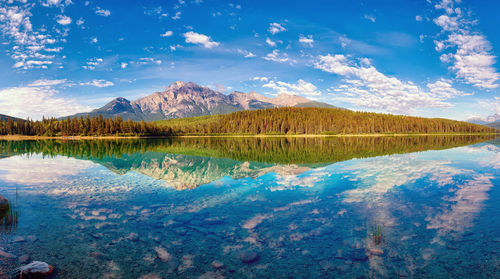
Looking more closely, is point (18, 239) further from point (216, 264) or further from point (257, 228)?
point (257, 228)

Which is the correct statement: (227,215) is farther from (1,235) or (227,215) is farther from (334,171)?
(334,171)

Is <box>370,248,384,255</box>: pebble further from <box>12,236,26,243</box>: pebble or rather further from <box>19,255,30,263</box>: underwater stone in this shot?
<box>12,236,26,243</box>: pebble

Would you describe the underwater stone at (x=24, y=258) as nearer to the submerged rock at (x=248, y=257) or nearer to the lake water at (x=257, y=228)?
the lake water at (x=257, y=228)

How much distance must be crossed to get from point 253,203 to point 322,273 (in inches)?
327

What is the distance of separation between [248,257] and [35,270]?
6.50 m

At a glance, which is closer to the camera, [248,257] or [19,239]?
[248,257]

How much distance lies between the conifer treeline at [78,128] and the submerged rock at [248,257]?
163133 mm

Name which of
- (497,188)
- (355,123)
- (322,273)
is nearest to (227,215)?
(322,273)

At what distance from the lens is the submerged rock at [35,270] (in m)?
7.69

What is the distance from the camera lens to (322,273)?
8148mm

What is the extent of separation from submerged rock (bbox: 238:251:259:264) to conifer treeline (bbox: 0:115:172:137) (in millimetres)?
163133

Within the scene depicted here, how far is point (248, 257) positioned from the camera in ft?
30.1

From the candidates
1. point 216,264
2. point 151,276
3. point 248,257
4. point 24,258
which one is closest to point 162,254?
point 151,276

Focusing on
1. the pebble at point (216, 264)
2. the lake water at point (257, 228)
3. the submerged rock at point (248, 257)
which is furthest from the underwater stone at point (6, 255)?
the submerged rock at point (248, 257)
